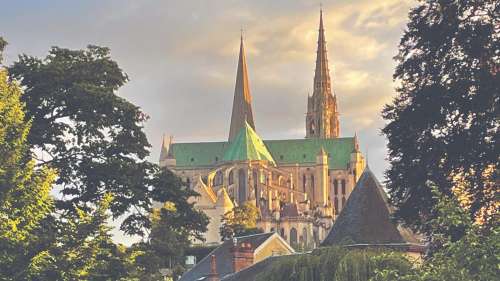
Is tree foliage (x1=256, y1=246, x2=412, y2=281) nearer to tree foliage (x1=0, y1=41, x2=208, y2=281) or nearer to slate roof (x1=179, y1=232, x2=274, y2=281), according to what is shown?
tree foliage (x1=0, y1=41, x2=208, y2=281)

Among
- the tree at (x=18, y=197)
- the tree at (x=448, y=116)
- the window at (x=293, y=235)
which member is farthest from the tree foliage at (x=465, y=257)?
the window at (x=293, y=235)

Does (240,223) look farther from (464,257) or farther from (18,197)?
(464,257)

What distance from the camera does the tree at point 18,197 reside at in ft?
88.7

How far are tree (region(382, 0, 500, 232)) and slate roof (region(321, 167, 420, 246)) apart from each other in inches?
489

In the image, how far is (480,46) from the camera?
30.0 m

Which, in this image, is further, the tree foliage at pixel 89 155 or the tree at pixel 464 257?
the tree foliage at pixel 89 155

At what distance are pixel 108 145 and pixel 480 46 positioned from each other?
11572 millimetres

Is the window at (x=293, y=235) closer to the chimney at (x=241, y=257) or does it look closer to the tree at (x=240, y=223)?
the tree at (x=240, y=223)

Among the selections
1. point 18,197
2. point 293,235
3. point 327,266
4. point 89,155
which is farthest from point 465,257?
point 293,235

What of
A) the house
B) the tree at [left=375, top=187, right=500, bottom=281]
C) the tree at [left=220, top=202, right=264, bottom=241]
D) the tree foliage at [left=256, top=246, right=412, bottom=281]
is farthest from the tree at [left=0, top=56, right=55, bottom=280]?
the tree at [left=220, top=202, right=264, bottom=241]

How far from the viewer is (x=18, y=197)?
92.9 feet

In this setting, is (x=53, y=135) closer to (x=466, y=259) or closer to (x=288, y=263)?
(x=288, y=263)

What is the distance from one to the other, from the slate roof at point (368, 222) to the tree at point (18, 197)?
54.1 feet

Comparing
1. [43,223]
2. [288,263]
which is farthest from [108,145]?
[288,263]
